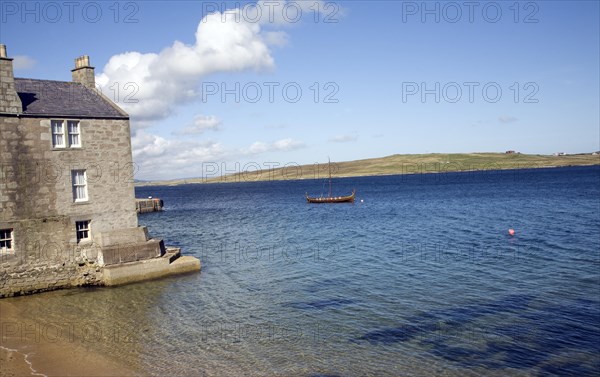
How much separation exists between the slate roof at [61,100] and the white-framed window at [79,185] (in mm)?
3273

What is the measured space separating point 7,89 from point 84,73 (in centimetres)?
769

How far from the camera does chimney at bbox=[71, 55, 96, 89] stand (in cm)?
3175

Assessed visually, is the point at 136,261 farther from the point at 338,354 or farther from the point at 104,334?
the point at 338,354

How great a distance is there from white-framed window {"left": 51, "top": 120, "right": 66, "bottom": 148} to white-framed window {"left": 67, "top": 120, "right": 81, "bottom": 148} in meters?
0.41

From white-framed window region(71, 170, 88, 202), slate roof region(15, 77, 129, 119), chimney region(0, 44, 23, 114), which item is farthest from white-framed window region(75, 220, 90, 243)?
chimney region(0, 44, 23, 114)

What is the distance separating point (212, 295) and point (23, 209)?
35.8ft

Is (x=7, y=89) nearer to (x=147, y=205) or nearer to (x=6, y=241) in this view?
(x=6, y=241)

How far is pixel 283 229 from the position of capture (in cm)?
5934

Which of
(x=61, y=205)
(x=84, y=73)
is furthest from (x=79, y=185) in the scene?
(x=84, y=73)

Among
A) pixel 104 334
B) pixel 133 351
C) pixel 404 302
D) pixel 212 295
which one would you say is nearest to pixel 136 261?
pixel 212 295

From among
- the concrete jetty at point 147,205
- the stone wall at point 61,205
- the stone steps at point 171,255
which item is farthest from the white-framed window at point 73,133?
the concrete jetty at point 147,205

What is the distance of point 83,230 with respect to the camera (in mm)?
27516

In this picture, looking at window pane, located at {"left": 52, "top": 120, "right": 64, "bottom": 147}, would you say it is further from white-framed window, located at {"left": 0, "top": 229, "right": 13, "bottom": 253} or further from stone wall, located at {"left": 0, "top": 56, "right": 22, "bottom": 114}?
white-framed window, located at {"left": 0, "top": 229, "right": 13, "bottom": 253}

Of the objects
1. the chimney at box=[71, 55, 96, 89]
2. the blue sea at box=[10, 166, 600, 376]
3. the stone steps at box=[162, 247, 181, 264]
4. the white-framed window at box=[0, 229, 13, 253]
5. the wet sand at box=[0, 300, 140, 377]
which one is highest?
the chimney at box=[71, 55, 96, 89]
